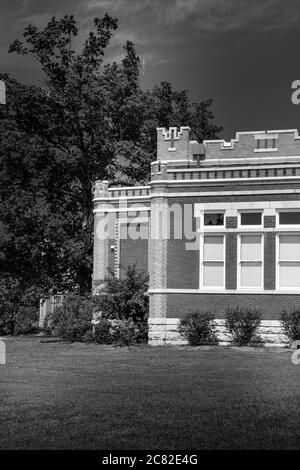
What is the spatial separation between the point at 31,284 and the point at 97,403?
1085 inches

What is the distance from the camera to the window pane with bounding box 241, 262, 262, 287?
24781mm

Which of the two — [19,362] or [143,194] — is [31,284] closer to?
[143,194]

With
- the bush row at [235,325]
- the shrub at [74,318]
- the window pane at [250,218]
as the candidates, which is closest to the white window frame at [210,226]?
the window pane at [250,218]

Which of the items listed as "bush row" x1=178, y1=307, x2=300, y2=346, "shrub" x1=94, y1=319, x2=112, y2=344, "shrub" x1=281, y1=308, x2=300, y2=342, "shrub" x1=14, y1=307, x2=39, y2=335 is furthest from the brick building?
"shrub" x1=14, y1=307, x2=39, y2=335

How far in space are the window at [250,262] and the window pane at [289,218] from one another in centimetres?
85

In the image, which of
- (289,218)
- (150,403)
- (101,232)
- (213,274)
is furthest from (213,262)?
(150,403)

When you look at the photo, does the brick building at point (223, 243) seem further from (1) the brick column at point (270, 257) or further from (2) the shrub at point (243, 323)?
(2) the shrub at point (243, 323)

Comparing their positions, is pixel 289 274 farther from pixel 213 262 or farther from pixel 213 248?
pixel 213 248

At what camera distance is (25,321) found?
44.1m

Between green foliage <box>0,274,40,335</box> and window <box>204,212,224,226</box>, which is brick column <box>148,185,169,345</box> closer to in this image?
window <box>204,212,224,226</box>

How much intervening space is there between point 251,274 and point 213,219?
7.03 ft

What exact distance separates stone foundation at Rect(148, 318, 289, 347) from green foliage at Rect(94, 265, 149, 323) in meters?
1.14

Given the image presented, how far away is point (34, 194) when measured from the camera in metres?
37.1
